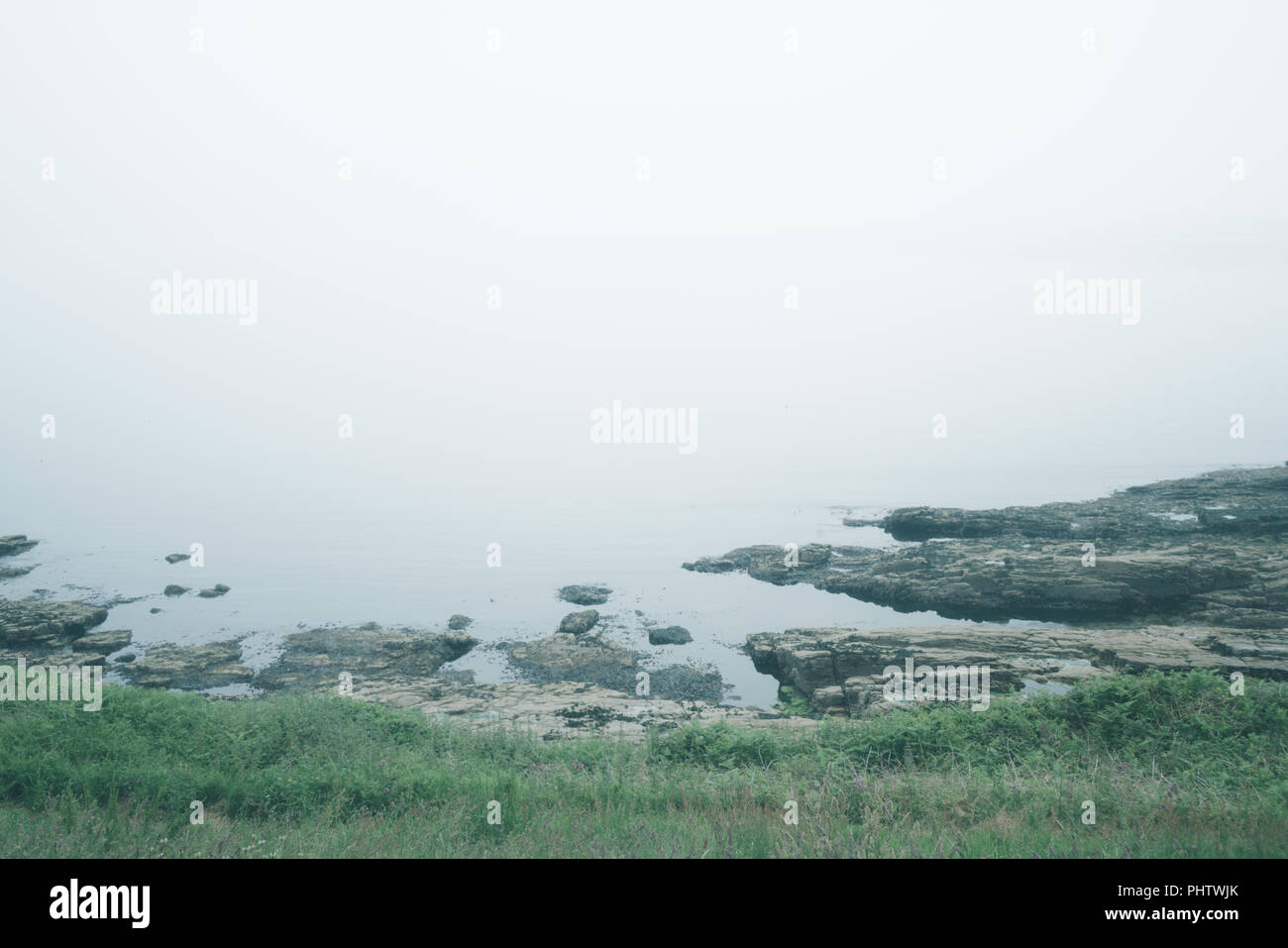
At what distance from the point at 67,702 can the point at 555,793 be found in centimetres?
1600

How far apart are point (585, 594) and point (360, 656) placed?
18.7 metres

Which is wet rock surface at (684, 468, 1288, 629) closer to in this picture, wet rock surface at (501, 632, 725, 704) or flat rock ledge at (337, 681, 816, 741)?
wet rock surface at (501, 632, 725, 704)

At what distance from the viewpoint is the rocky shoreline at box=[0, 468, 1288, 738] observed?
2430 cm

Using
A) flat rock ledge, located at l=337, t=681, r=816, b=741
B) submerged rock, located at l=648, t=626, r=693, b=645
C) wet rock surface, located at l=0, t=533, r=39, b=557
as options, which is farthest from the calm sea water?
flat rock ledge, located at l=337, t=681, r=816, b=741

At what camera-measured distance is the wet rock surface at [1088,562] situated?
35719 mm

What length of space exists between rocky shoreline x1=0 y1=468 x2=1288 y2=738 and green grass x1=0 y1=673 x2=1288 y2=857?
20.0 feet

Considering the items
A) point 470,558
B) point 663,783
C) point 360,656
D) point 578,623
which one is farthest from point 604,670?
point 470,558

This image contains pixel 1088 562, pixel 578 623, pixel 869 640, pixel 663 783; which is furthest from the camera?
pixel 578 623

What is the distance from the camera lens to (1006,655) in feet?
84.8

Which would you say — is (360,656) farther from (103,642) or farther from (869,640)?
(869,640)

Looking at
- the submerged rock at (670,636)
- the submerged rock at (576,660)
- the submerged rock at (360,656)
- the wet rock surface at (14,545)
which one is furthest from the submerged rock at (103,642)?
the wet rock surface at (14,545)

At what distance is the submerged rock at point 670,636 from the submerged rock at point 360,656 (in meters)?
11.4
